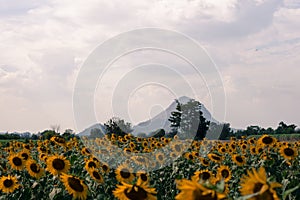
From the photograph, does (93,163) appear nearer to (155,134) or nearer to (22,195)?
(22,195)

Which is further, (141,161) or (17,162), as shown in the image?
(141,161)

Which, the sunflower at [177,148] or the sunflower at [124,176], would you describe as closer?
the sunflower at [124,176]

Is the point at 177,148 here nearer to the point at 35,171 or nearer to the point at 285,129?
the point at 35,171

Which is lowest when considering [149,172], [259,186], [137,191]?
[149,172]

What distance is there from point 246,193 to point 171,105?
12.5 metres

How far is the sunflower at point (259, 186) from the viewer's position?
2.20 meters

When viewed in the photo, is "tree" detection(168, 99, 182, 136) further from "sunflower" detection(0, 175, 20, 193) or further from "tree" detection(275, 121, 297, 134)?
"tree" detection(275, 121, 297, 134)

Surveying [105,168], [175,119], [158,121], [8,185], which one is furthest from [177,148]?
[8,185]

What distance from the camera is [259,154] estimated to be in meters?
12.1

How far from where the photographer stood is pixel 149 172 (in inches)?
414

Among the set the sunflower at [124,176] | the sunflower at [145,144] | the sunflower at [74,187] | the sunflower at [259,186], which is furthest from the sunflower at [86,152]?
the sunflower at [259,186]

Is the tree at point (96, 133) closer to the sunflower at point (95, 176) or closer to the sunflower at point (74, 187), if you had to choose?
the sunflower at point (95, 176)

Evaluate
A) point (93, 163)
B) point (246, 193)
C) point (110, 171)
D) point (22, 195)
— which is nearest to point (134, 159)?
point (110, 171)

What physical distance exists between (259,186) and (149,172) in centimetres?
830
